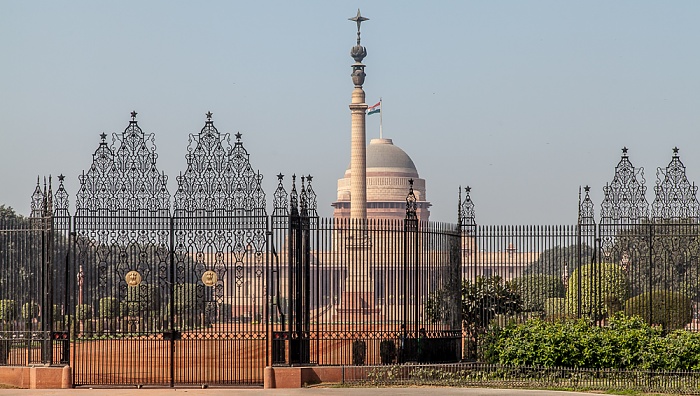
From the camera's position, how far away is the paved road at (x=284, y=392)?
64.6 feet

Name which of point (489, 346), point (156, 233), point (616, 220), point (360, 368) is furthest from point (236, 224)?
point (616, 220)

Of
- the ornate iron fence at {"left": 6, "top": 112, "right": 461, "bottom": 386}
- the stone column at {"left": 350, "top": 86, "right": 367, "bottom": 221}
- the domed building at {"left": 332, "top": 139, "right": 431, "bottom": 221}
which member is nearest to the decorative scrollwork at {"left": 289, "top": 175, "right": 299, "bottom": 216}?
the ornate iron fence at {"left": 6, "top": 112, "right": 461, "bottom": 386}

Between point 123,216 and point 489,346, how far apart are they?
7435mm

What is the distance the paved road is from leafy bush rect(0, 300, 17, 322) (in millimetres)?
1778

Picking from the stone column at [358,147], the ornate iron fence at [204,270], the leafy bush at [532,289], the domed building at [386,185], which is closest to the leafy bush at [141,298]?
the ornate iron fence at [204,270]

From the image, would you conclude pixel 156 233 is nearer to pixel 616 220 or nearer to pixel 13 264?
pixel 13 264

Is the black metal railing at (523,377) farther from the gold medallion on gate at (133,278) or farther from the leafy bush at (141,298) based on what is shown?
the gold medallion on gate at (133,278)

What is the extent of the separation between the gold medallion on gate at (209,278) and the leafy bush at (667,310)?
8.73m

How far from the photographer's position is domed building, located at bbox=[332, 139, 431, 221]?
11894cm

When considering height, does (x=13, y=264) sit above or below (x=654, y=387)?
above

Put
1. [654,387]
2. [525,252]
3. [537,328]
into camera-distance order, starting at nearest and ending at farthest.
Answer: [654,387]
[537,328]
[525,252]

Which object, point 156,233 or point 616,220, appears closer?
point 156,233

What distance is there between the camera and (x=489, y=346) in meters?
22.5

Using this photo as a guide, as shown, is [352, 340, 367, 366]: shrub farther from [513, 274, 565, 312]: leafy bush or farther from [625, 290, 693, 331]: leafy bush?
[625, 290, 693, 331]: leafy bush
